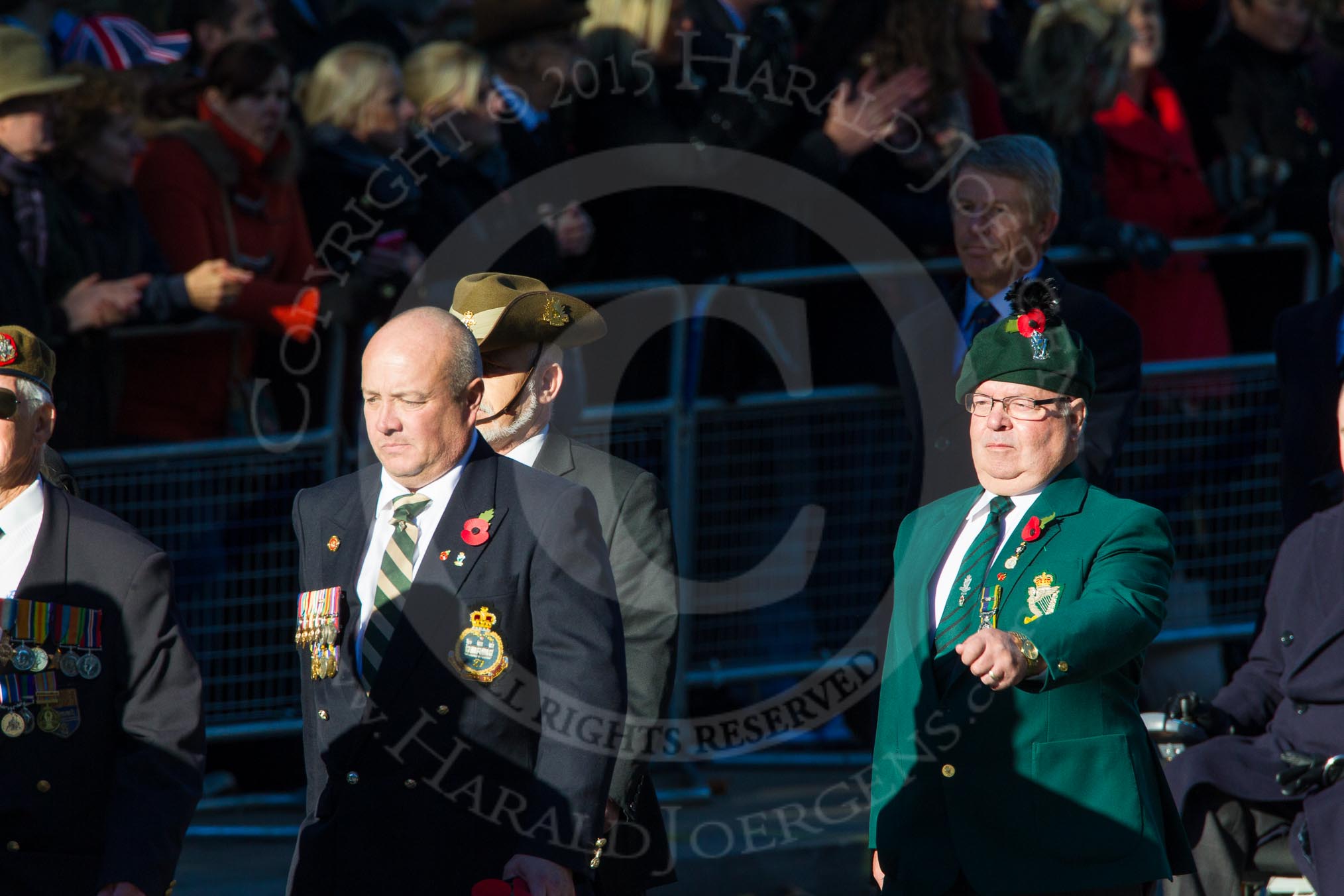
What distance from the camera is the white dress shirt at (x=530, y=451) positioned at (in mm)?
4773

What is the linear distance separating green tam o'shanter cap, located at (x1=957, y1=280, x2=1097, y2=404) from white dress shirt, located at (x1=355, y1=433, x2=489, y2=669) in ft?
3.93


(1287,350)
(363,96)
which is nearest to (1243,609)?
(1287,350)

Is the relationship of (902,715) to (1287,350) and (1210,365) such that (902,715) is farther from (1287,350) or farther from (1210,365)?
(1210,365)

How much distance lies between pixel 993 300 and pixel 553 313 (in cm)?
176

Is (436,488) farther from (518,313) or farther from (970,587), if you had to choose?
(970,587)

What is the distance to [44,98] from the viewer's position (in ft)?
22.4

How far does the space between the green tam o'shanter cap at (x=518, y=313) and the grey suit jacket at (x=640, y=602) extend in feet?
1.01

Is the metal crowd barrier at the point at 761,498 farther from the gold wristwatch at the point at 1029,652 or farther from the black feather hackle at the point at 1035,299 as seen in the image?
the gold wristwatch at the point at 1029,652

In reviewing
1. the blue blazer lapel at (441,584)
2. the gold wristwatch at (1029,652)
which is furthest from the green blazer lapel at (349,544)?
the gold wristwatch at (1029,652)

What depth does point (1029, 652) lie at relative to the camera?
3.94m

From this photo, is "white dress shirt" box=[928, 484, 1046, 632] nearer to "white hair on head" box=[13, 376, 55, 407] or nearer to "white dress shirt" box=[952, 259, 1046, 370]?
"white dress shirt" box=[952, 259, 1046, 370]

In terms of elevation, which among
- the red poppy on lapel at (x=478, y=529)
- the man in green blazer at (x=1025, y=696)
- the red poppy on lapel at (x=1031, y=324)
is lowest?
the man in green blazer at (x=1025, y=696)

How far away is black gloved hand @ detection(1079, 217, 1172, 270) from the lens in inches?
313

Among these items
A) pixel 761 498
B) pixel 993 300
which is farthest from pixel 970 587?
pixel 761 498
